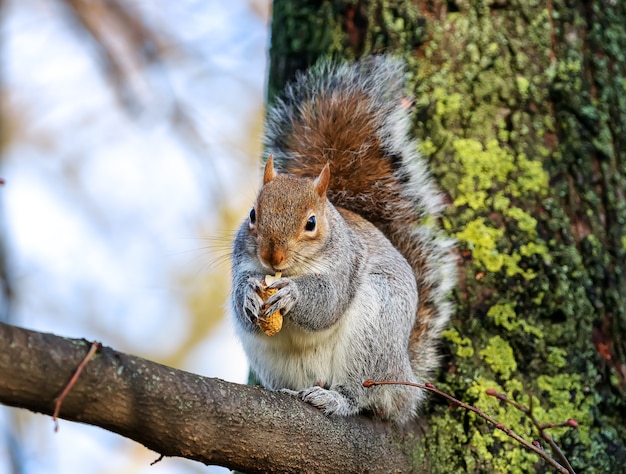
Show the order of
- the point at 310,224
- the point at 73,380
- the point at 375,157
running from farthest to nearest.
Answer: the point at 375,157 < the point at 310,224 < the point at 73,380

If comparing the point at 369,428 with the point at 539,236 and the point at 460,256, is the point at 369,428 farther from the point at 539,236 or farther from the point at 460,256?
the point at 539,236

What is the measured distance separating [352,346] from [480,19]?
1.13 metres

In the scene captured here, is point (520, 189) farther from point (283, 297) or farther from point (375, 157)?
point (283, 297)

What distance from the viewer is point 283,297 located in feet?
7.20

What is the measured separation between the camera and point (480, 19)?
2.64 metres

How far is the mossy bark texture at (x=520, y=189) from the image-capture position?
231 cm

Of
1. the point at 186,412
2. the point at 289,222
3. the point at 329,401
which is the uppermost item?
the point at 289,222

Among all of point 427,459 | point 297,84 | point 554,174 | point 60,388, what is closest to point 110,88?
point 297,84

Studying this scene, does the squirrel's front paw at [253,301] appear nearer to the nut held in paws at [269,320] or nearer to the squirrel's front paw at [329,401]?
the nut held in paws at [269,320]

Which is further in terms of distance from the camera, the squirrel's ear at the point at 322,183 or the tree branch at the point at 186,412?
the squirrel's ear at the point at 322,183

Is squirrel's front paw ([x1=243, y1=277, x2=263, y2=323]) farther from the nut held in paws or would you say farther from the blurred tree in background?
the blurred tree in background

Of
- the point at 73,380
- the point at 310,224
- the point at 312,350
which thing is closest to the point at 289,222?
the point at 310,224

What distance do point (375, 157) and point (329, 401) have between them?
84 cm

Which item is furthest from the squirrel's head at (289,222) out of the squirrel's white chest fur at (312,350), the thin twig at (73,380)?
the thin twig at (73,380)
